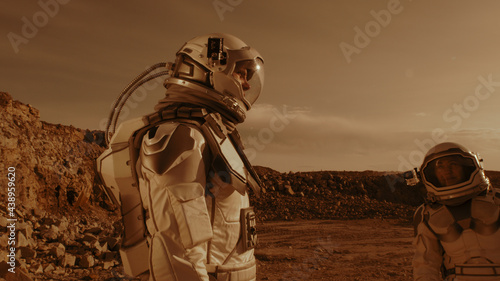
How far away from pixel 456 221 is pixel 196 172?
2.78 meters

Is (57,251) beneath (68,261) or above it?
above

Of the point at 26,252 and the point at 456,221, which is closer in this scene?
the point at 456,221

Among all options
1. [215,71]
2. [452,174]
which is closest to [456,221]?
[452,174]

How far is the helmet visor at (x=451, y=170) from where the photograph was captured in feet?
13.1

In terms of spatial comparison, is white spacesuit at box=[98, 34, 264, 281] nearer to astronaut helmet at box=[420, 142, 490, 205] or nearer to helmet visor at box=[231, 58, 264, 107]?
helmet visor at box=[231, 58, 264, 107]

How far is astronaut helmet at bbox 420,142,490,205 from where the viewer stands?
3873 millimetres

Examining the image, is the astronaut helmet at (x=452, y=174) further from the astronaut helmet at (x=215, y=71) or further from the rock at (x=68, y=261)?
the rock at (x=68, y=261)

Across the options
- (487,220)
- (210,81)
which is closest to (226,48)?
(210,81)

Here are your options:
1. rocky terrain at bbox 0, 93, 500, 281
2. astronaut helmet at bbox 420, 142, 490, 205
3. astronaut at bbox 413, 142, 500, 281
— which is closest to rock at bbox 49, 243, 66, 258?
rocky terrain at bbox 0, 93, 500, 281

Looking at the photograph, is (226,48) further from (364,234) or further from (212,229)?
(364,234)

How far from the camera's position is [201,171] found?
2459 millimetres

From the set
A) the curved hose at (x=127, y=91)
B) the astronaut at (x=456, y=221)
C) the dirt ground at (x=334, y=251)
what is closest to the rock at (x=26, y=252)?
the dirt ground at (x=334, y=251)

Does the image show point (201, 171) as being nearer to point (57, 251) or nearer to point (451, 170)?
point (451, 170)

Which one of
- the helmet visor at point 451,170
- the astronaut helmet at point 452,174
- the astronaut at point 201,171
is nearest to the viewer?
the astronaut at point 201,171
